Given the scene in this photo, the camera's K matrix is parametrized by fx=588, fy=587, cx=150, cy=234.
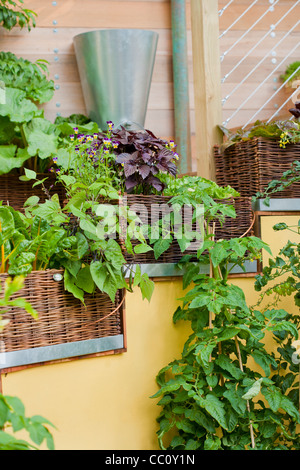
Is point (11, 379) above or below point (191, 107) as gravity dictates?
below

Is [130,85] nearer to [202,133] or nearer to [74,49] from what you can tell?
[74,49]

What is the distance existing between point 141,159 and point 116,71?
1.14m

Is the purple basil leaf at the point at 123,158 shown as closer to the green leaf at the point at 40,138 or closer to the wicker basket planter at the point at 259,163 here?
the wicker basket planter at the point at 259,163

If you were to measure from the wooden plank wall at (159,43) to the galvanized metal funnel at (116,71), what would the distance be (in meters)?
0.17

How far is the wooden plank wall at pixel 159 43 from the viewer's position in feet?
10.4

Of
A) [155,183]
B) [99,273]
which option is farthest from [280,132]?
[99,273]

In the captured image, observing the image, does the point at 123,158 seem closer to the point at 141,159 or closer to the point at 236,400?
the point at 141,159

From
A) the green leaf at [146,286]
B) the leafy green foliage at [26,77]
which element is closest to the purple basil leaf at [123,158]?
the green leaf at [146,286]

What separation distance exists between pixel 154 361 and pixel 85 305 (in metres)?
0.34

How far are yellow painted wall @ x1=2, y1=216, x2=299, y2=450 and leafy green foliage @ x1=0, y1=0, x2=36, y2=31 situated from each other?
1.74m

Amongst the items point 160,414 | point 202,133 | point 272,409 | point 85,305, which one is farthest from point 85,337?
→ point 202,133

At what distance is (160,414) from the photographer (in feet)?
6.11

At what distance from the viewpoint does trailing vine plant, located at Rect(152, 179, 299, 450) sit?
5.61 feet

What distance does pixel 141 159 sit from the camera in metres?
1.99
